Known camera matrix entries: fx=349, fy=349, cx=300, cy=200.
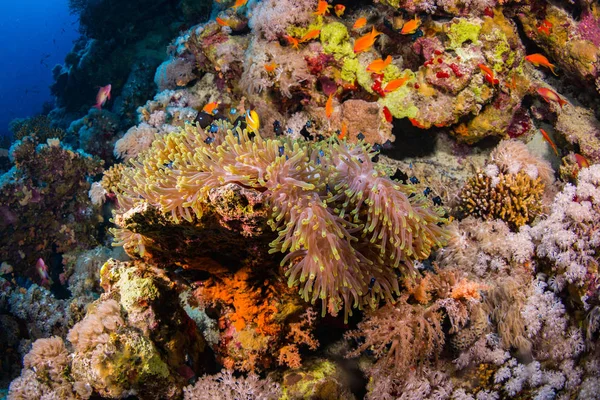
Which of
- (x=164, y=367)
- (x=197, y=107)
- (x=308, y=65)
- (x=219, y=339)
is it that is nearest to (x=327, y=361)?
(x=219, y=339)

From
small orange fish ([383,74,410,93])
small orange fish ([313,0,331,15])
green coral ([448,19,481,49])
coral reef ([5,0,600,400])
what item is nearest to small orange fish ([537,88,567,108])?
coral reef ([5,0,600,400])

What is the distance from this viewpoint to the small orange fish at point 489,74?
4.68 meters

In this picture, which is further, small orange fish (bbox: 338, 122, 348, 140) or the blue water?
the blue water

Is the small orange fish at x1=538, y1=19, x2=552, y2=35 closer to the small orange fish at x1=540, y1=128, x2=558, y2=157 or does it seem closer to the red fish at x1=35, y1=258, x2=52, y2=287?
the small orange fish at x1=540, y1=128, x2=558, y2=157

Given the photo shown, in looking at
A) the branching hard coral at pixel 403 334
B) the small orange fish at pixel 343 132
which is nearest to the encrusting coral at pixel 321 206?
the branching hard coral at pixel 403 334

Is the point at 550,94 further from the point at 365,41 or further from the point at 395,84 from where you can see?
the point at 365,41

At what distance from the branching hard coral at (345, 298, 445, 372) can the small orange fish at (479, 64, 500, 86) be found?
131 inches

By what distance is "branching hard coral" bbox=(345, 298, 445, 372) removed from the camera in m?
3.09

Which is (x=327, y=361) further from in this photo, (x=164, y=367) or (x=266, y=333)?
(x=164, y=367)

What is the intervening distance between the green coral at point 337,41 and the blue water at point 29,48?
49.2 metres

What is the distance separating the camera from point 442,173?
5285 millimetres

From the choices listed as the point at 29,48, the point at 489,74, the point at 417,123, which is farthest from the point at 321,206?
the point at 29,48

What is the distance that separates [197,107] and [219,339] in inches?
219

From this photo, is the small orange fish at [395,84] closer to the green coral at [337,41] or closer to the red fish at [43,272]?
the green coral at [337,41]
